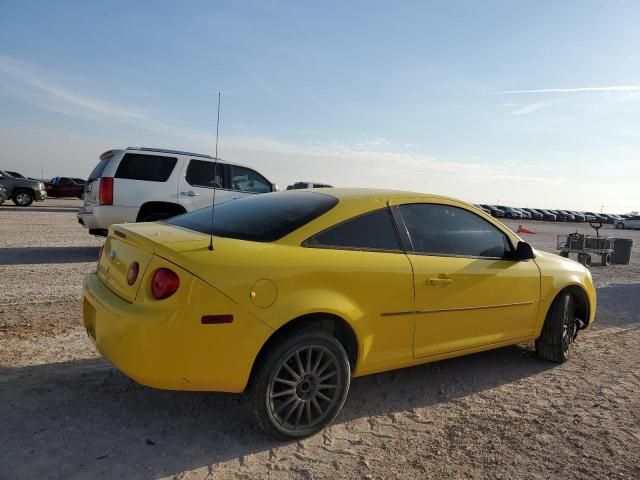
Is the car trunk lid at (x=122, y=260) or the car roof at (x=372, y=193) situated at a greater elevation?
the car roof at (x=372, y=193)

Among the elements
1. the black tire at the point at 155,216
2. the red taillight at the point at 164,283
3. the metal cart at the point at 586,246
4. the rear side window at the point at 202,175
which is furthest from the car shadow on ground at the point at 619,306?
the black tire at the point at 155,216

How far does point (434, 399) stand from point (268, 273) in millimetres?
1745

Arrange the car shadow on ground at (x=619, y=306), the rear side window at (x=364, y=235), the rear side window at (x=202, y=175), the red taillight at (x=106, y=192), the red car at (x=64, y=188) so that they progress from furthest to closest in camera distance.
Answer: the red car at (x=64, y=188) < the rear side window at (x=202, y=175) < the red taillight at (x=106, y=192) < the car shadow on ground at (x=619, y=306) < the rear side window at (x=364, y=235)

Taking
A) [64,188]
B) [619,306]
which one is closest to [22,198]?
[64,188]

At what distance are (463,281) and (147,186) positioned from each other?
6966 mm

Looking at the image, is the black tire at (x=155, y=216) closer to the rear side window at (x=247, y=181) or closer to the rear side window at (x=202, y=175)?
the rear side window at (x=202, y=175)

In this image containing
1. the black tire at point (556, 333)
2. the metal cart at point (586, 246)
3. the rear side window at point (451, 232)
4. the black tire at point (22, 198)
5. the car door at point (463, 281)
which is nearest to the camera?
the car door at point (463, 281)

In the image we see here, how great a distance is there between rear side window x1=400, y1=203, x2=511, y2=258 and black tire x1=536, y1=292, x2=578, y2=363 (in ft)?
2.73

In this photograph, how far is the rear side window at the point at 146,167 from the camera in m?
9.10

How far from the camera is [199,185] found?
9.66m

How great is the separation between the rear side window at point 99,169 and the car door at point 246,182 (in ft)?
7.48

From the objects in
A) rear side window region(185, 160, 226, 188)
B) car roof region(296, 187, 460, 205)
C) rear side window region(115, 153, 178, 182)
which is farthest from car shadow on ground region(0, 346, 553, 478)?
rear side window region(185, 160, 226, 188)

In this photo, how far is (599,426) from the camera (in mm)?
3398

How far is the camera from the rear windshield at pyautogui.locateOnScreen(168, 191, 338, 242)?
3.20 m
